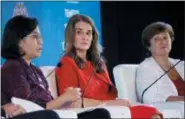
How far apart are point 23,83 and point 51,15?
206 cm

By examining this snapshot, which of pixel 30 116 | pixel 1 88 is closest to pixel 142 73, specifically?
pixel 1 88

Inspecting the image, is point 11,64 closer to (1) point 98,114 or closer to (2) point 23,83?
(2) point 23,83

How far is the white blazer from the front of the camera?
8.04 ft

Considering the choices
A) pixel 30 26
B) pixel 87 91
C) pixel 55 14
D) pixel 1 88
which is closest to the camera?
pixel 1 88

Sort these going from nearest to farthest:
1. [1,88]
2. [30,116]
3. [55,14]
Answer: [30,116], [1,88], [55,14]

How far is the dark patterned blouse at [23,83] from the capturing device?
1909 mm

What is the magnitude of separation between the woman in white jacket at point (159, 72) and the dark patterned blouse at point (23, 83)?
2.05 feet

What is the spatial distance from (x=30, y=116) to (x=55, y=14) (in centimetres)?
257

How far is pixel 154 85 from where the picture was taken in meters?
2.48

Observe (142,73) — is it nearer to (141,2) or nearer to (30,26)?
(30,26)

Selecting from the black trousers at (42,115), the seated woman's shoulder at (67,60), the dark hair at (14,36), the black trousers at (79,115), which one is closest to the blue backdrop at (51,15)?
the seated woman's shoulder at (67,60)

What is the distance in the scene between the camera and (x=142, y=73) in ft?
8.37

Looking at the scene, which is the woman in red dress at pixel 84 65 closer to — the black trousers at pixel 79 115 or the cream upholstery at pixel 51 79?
the cream upholstery at pixel 51 79

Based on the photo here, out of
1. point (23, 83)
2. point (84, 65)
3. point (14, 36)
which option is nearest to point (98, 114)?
point (23, 83)
